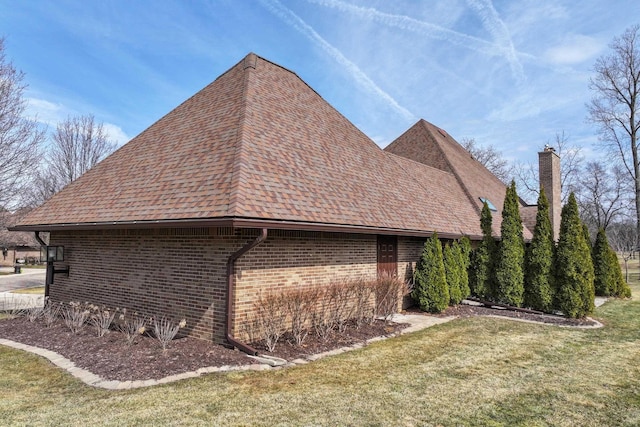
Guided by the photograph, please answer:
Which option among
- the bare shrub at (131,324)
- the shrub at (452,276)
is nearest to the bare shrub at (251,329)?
the bare shrub at (131,324)

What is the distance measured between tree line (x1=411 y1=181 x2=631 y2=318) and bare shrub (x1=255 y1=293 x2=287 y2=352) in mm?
5498

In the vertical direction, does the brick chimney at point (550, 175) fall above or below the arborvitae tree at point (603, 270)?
above

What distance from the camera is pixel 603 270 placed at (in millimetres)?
16641

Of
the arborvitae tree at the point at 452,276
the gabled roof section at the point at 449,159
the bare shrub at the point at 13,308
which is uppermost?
the gabled roof section at the point at 449,159

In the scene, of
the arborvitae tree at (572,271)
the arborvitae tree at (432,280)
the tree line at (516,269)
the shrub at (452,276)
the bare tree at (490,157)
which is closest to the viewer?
the arborvitae tree at (572,271)

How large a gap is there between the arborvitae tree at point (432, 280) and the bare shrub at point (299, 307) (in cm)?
457

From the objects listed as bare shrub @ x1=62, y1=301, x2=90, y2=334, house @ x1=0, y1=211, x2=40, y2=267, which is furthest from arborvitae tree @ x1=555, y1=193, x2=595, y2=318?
house @ x1=0, y1=211, x2=40, y2=267

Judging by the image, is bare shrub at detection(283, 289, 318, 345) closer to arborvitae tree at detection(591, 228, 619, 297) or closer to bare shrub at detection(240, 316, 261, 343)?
bare shrub at detection(240, 316, 261, 343)

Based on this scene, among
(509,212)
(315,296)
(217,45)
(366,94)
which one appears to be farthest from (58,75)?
(509,212)

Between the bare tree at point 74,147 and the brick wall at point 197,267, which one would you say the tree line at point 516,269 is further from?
the bare tree at point 74,147

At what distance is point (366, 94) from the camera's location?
1961 centimetres

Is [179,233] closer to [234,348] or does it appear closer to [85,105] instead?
[234,348]

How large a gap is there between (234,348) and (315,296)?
185cm

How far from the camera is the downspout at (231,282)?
21.5ft
